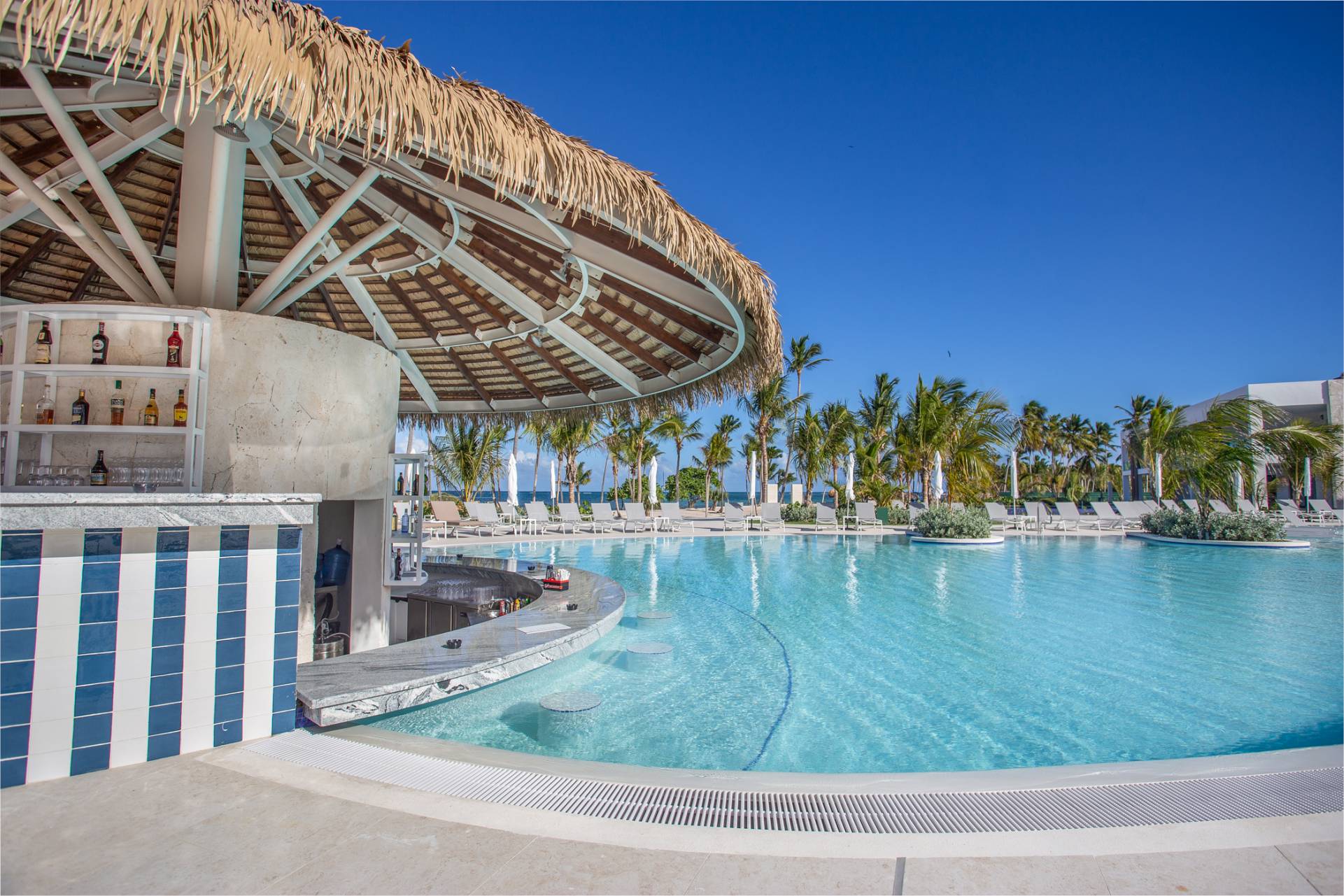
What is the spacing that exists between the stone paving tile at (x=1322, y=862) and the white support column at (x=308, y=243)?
4.82 meters

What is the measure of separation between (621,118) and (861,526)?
1442cm

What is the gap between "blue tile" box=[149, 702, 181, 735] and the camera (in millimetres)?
2102

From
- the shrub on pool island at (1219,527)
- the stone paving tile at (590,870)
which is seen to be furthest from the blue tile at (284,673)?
the shrub on pool island at (1219,527)

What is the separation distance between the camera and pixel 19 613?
1921 millimetres

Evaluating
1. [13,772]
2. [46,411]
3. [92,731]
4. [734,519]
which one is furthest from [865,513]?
[13,772]

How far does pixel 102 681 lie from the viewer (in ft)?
6.66

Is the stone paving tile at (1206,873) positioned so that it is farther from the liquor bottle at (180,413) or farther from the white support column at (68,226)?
the white support column at (68,226)

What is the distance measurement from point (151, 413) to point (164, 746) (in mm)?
2385

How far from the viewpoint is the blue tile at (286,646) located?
235 centimetres

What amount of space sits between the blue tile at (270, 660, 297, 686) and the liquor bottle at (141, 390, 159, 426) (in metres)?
2.26

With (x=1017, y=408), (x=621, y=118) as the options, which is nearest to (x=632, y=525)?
(x=621, y=118)

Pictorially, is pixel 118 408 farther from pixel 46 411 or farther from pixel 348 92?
pixel 348 92

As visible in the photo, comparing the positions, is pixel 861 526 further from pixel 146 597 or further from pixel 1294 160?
pixel 146 597

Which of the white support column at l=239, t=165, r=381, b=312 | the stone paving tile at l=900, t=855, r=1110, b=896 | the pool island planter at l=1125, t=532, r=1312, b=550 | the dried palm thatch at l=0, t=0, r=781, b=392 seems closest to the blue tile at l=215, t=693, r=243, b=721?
the dried palm thatch at l=0, t=0, r=781, b=392
